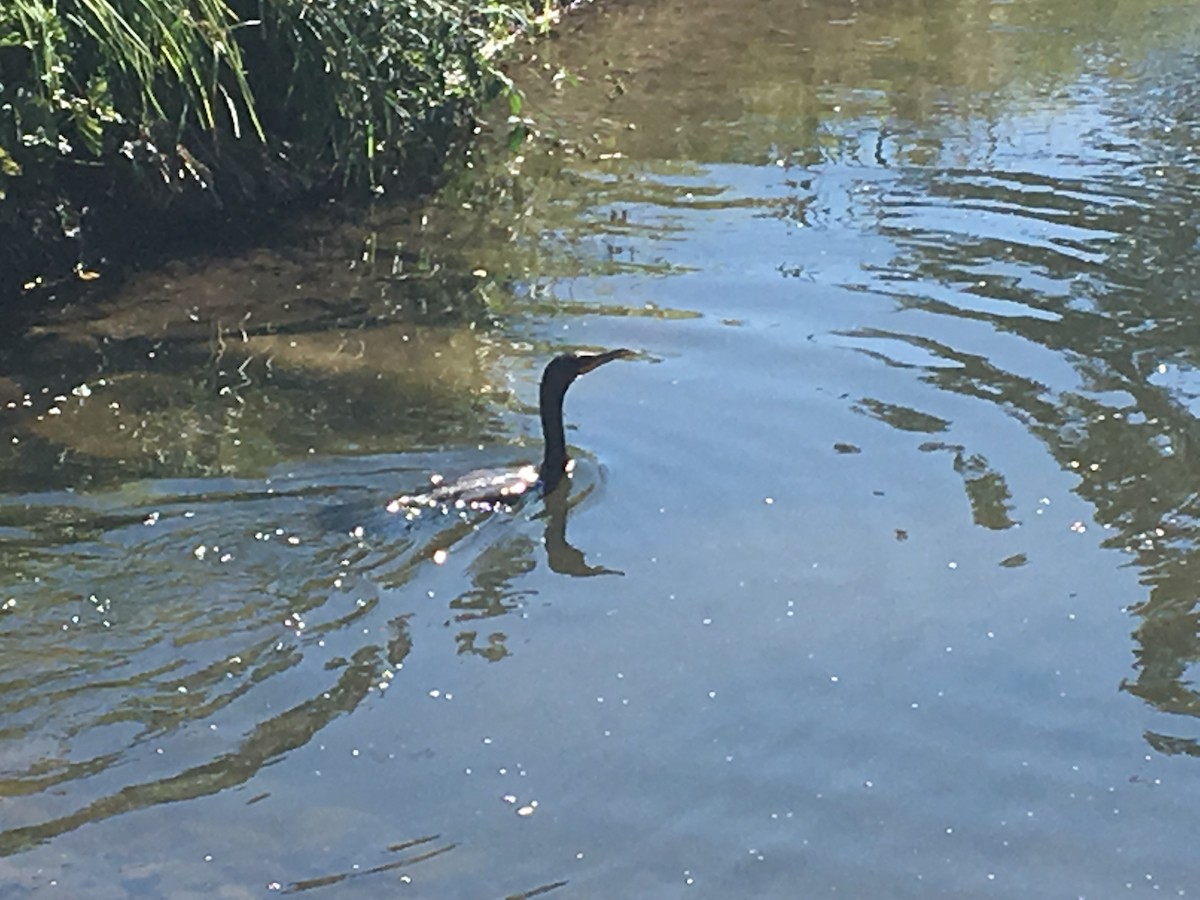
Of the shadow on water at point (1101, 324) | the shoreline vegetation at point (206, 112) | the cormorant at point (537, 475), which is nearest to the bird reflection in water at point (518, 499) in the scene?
the cormorant at point (537, 475)

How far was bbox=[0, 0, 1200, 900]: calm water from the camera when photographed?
498cm

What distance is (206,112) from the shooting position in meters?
9.20

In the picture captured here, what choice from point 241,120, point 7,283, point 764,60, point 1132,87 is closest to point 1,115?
point 7,283

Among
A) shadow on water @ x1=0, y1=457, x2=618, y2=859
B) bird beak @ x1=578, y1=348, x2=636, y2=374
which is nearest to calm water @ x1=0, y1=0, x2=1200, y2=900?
shadow on water @ x1=0, y1=457, x2=618, y2=859

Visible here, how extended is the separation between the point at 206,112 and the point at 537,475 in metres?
3.31

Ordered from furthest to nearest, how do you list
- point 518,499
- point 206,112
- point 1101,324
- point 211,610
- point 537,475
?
point 206,112 → point 1101,324 → point 537,475 → point 518,499 → point 211,610

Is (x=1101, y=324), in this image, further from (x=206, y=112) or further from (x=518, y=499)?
(x=206, y=112)

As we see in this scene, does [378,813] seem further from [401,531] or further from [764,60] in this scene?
[764,60]

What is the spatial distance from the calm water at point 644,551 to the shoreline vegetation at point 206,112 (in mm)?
419

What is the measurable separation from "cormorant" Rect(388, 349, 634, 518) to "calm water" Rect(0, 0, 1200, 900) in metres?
0.12

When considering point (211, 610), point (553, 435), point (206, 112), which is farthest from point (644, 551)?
point (206, 112)

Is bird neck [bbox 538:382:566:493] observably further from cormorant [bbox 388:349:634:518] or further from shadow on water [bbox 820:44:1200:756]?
shadow on water [bbox 820:44:1200:756]

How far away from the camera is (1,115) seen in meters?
7.90

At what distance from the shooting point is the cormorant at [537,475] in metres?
6.95
